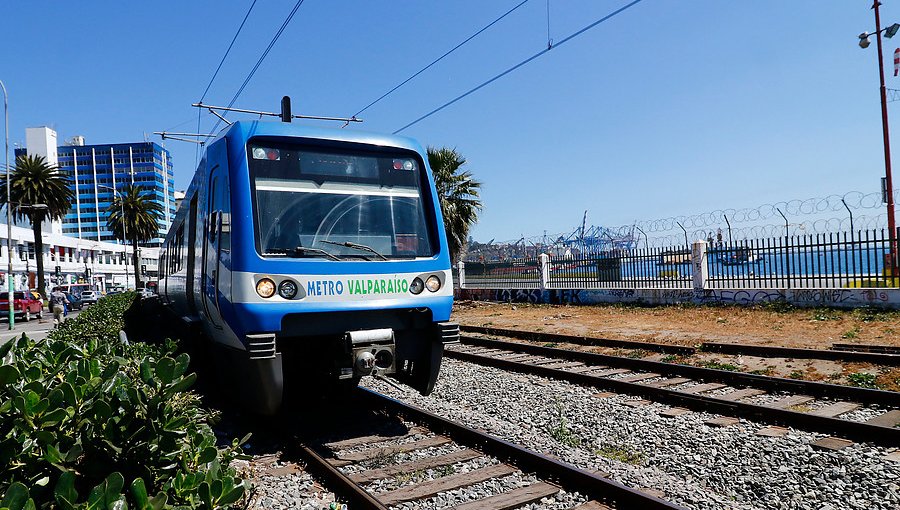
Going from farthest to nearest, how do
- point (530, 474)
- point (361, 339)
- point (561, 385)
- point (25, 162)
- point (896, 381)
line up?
point (25, 162) < point (561, 385) < point (896, 381) < point (361, 339) < point (530, 474)

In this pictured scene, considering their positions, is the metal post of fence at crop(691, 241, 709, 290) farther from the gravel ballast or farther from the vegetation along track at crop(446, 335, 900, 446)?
the gravel ballast

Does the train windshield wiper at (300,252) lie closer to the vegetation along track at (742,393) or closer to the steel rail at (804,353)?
the vegetation along track at (742,393)

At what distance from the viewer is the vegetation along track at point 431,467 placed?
4.32 meters

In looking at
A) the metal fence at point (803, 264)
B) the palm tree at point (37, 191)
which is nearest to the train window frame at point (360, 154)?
the metal fence at point (803, 264)

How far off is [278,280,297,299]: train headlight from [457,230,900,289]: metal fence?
14897mm

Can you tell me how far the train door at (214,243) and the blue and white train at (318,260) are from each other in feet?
0.07

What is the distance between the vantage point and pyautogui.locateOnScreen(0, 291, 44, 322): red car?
33.6 metres

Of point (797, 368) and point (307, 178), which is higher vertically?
point (307, 178)

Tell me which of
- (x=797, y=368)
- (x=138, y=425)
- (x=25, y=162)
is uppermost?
(x=25, y=162)

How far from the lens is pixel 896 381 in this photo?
786 cm

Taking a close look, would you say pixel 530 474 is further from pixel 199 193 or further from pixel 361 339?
pixel 199 193

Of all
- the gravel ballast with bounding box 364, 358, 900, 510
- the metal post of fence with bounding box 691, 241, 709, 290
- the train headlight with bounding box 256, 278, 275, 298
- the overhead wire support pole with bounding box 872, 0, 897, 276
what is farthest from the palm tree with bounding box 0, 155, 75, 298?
the overhead wire support pole with bounding box 872, 0, 897, 276

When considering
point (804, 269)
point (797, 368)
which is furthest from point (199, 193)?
point (804, 269)

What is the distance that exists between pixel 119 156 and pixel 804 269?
180 metres
